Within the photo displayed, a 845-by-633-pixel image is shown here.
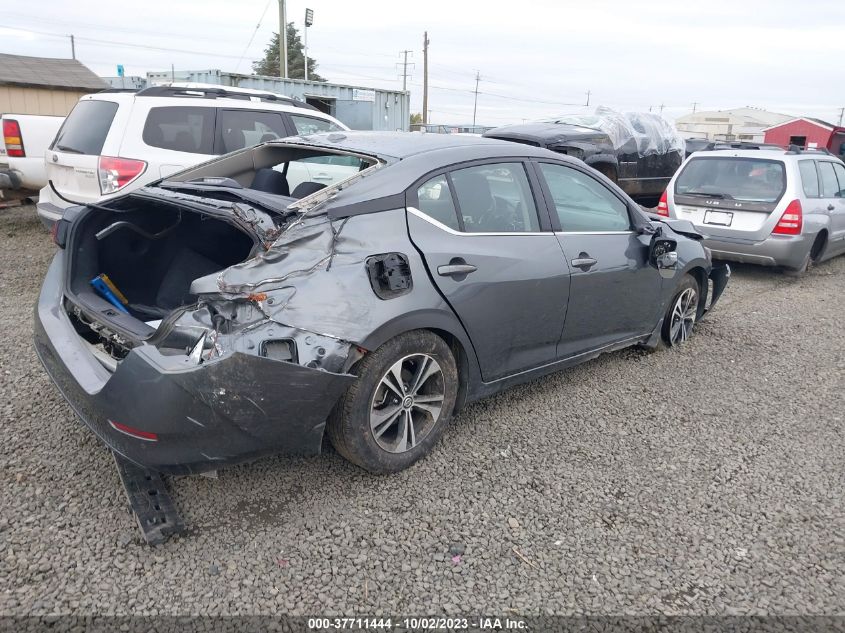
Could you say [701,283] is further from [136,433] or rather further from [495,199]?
[136,433]

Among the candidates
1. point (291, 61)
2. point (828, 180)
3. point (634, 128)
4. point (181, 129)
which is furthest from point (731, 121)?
point (181, 129)

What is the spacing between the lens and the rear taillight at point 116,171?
6066 mm

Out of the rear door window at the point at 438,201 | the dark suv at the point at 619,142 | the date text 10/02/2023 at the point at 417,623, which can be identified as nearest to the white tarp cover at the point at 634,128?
the dark suv at the point at 619,142

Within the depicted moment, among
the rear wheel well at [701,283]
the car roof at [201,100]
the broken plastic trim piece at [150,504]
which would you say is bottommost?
the broken plastic trim piece at [150,504]

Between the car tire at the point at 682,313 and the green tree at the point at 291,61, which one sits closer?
the car tire at the point at 682,313

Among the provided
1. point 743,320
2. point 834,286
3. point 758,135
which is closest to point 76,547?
point 743,320

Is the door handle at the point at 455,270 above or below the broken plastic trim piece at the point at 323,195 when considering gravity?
below

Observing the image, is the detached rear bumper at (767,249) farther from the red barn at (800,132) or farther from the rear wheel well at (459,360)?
Answer: the red barn at (800,132)

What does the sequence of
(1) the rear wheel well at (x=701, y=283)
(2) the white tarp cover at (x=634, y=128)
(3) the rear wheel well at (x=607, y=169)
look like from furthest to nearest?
(2) the white tarp cover at (x=634, y=128), (3) the rear wheel well at (x=607, y=169), (1) the rear wheel well at (x=701, y=283)

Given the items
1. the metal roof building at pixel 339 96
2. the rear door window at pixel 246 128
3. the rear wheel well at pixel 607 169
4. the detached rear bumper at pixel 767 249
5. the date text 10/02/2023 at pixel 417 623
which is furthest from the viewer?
the metal roof building at pixel 339 96

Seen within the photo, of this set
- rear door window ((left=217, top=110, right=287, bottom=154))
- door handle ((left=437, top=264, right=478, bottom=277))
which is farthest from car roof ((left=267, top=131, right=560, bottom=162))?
rear door window ((left=217, top=110, right=287, bottom=154))

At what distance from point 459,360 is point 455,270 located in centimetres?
51

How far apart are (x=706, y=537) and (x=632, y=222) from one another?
2.34 m

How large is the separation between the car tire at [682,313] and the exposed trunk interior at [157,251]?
3.30 metres
